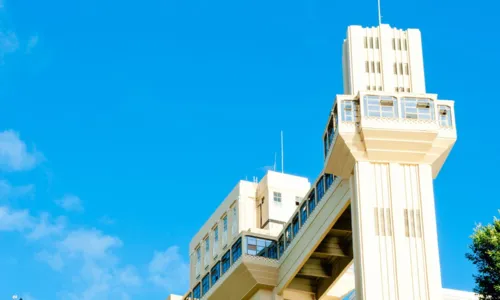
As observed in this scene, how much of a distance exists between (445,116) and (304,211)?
45.2ft

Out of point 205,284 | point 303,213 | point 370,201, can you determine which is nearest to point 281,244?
point 303,213

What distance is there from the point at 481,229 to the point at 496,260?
115 inches

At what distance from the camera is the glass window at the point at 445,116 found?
198 ft

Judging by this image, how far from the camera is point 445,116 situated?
6050 cm

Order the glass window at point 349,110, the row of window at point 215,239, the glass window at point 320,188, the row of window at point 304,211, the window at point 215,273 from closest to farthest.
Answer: the glass window at point 349,110 < the row of window at point 304,211 < the glass window at point 320,188 < the window at point 215,273 < the row of window at point 215,239

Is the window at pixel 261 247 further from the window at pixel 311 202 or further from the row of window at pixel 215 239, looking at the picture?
the row of window at pixel 215 239

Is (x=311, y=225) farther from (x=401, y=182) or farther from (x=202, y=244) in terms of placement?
(x=202, y=244)

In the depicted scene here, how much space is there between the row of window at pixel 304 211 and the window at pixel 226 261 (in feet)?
15.1

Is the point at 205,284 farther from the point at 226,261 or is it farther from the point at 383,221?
the point at 383,221

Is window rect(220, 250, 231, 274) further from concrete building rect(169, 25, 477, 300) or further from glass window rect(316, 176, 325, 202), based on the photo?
glass window rect(316, 176, 325, 202)

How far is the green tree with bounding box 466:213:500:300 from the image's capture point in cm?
6400

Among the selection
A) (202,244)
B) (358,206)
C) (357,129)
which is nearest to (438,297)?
(358,206)

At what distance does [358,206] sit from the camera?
58.2 metres

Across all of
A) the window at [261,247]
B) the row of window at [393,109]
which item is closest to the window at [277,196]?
the window at [261,247]
